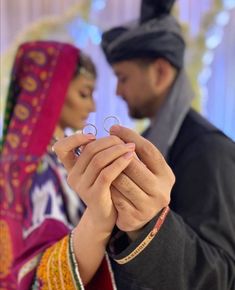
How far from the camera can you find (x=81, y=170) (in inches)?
21.2

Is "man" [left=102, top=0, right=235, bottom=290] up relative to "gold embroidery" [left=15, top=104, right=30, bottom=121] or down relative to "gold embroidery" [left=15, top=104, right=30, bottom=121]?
up

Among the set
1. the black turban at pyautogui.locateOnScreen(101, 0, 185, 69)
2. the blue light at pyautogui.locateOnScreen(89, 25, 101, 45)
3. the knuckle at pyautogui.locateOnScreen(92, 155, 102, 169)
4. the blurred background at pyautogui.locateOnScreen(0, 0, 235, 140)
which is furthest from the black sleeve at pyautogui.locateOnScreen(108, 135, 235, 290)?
the blue light at pyautogui.locateOnScreen(89, 25, 101, 45)

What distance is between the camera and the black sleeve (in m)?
0.58

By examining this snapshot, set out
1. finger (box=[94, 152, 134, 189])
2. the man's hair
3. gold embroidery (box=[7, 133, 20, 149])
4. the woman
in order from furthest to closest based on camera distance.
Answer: the man's hair → gold embroidery (box=[7, 133, 20, 149]) → the woman → finger (box=[94, 152, 134, 189])

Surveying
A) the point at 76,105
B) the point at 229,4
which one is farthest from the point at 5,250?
the point at 229,4

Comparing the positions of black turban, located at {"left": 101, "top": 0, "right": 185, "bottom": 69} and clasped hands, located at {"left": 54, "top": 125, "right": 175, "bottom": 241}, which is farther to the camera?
black turban, located at {"left": 101, "top": 0, "right": 185, "bottom": 69}

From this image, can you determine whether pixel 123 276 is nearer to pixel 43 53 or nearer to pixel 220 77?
pixel 43 53

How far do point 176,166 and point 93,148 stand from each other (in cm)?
37

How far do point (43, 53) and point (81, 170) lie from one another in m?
0.89

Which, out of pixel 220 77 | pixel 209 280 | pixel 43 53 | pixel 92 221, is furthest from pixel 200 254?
pixel 220 77

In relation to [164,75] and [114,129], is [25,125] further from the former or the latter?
[114,129]

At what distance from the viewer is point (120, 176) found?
0.52m

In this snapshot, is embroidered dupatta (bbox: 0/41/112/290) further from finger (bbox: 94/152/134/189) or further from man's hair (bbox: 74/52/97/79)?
finger (bbox: 94/152/134/189)

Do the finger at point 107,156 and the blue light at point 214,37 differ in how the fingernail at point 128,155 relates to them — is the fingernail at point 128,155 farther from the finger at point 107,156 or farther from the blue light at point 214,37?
the blue light at point 214,37
